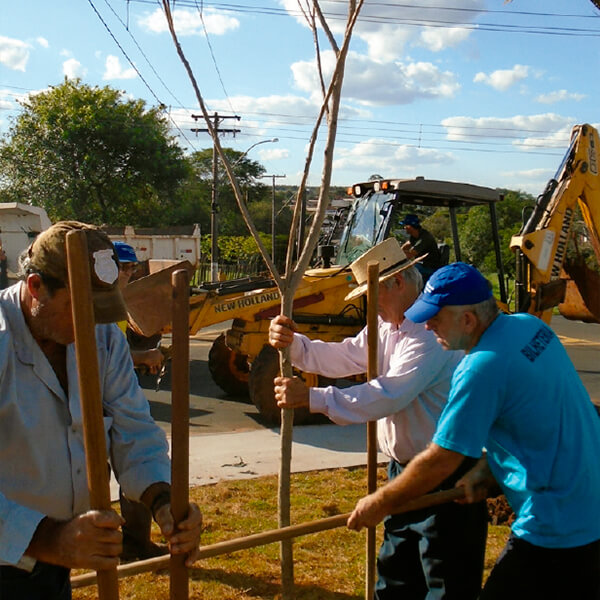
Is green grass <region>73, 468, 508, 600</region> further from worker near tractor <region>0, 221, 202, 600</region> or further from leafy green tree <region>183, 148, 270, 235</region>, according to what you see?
leafy green tree <region>183, 148, 270, 235</region>

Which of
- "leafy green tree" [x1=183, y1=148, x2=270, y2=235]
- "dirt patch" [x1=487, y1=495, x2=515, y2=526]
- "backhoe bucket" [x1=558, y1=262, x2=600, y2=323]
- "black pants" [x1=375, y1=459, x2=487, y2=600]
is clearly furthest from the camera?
"leafy green tree" [x1=183, y1=148, x2=270, y2=235]

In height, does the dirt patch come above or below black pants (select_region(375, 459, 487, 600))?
below


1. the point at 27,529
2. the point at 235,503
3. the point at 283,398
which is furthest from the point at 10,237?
the point at 27,529

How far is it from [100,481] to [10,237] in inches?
555

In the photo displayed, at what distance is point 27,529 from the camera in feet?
6.17

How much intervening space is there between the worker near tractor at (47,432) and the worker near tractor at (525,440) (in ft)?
3.30

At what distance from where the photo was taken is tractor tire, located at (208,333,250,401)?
968 centimetres

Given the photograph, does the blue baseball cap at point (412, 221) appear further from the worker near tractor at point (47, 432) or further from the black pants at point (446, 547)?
the worker near tractor at point (47, 432)

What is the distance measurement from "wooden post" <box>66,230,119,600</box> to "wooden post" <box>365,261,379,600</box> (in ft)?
5.64

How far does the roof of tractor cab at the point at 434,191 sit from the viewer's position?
8484 millimetres

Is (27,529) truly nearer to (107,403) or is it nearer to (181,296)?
(107,403)

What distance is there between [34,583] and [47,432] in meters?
0.51

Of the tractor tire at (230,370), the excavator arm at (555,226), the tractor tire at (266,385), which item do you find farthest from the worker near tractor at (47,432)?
the tractor tire at (230,370)

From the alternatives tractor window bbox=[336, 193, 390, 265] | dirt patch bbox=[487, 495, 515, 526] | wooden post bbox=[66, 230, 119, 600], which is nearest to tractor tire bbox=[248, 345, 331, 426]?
tractor window bbox=[336, 193, 390, 265]
